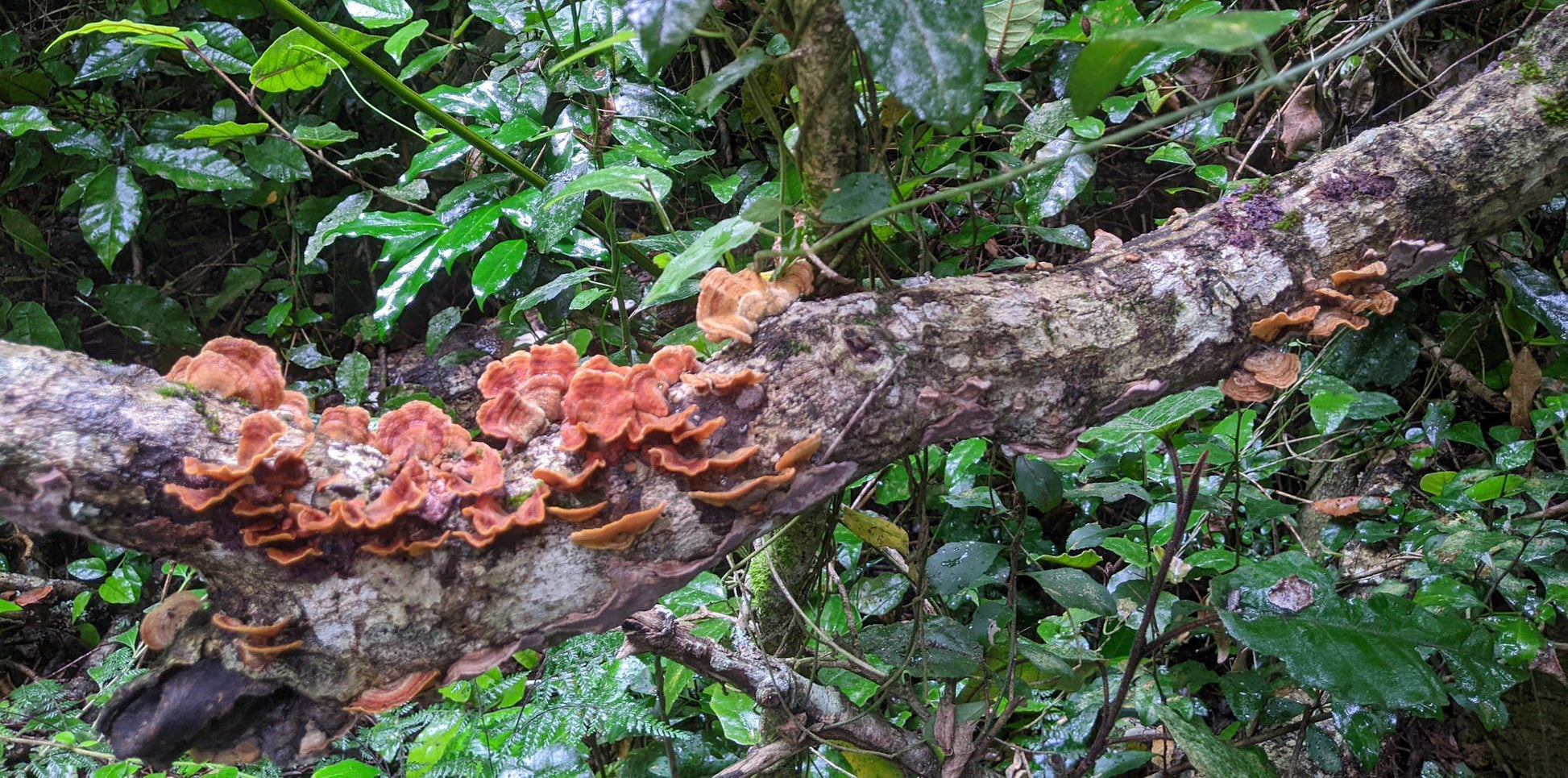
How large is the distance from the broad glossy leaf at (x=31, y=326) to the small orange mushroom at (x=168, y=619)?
312 centimetres

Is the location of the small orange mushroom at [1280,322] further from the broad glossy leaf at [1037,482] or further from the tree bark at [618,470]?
the broad glossy leaf at [1037,482]

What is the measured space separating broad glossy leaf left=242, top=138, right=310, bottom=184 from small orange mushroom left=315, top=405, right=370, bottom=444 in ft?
7.78

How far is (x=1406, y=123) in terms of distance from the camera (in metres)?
1.67

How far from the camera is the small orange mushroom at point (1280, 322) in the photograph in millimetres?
1398

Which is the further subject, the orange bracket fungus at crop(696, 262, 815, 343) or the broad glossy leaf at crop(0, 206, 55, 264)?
the broad glossy leaf at crop(0, 206, 55, 264)

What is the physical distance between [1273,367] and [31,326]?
4334 mm

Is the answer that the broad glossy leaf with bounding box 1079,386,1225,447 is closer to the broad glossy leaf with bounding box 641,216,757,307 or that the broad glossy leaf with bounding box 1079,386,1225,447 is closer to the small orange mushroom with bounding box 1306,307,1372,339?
the small orange mushroom with bounding box 1306,307,1372,339

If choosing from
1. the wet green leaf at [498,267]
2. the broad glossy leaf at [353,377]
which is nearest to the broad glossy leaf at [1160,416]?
the wet green leaf at [498,267]

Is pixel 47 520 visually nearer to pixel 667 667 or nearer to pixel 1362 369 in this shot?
pixel 667 667

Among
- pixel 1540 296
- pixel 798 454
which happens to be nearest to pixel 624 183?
pixel 798 454

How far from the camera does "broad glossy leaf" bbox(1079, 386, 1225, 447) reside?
4.86ft

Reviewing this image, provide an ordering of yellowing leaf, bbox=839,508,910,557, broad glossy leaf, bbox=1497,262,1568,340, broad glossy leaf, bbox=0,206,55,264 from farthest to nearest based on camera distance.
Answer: broad glossy leaf, bbox=0,206,55,264 → broad glossy leaf, bbox=1497,262,1568,340 → yellowing leaf, bbox=839,508,910,557

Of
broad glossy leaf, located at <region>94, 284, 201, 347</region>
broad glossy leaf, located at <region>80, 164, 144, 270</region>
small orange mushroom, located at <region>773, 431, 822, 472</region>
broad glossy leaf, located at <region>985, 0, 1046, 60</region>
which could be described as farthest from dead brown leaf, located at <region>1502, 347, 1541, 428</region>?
broad glossy leaf, located at <region>94, 284, 201, 347</region>

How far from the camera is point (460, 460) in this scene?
1.21m
